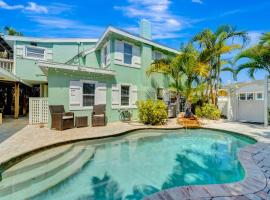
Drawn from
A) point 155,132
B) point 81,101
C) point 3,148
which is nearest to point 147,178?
point 3,148

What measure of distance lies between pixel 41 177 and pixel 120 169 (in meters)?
2.05

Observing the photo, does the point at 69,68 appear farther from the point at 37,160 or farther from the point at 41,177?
the point at 41,177

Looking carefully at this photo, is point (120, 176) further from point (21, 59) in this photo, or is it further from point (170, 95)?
point (21, 59)

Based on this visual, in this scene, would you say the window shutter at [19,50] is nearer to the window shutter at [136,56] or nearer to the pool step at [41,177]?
the window shutter at [136,56]

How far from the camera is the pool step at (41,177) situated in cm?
395

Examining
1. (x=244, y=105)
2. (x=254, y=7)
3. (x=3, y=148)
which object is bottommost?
(x=3, y=148)

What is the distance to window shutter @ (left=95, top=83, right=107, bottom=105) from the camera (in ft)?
38.5

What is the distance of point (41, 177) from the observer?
4676mm

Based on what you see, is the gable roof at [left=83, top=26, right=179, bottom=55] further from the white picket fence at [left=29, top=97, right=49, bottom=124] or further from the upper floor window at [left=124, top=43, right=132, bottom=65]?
the white picket fence at [left=29, top=97, right=49, bottom=124]

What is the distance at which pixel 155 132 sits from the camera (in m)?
10.1

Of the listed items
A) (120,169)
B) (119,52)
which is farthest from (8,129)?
(119,52)

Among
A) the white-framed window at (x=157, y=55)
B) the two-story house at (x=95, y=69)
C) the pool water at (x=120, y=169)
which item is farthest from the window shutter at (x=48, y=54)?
the pool water at (x=120, y=169)

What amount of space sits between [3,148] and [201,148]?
710 cm

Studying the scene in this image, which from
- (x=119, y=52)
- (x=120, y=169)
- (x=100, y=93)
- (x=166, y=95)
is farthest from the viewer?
(x=166, y=95)
